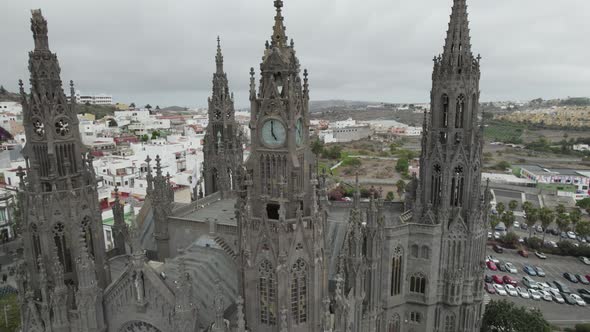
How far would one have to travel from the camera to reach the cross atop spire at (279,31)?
17.7 m

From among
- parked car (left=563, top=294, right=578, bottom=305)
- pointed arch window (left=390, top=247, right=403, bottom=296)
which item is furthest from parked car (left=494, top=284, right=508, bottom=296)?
pointed arch window (left=390, top=247, right=403, bottom=296)

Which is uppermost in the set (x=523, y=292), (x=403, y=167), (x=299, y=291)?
(x=299, y=291)

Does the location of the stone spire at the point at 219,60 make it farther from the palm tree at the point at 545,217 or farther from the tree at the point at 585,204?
the tree at the point at 585,204

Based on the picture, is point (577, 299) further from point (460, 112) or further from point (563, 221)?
point (460, 112)

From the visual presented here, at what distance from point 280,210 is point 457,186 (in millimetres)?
22258

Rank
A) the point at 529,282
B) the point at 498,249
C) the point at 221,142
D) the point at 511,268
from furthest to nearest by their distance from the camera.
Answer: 1. the point at 498,249
2. the point at 511,268
3. the point at 529,282
4. the point at 221,142

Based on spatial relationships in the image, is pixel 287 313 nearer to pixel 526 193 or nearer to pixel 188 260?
pixel 188 260

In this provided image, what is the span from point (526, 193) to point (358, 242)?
9142 cm

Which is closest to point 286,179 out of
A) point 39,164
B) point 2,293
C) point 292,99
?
point 292,99

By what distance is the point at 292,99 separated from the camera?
57.3 ft

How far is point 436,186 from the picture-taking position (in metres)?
34.8

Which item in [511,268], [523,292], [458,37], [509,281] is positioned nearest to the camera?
[458,37]

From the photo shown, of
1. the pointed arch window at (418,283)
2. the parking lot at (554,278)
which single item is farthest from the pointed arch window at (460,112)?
the parking lot at (554,278)

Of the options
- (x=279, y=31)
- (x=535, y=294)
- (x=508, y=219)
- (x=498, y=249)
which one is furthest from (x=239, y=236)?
(x=508, y=219)
